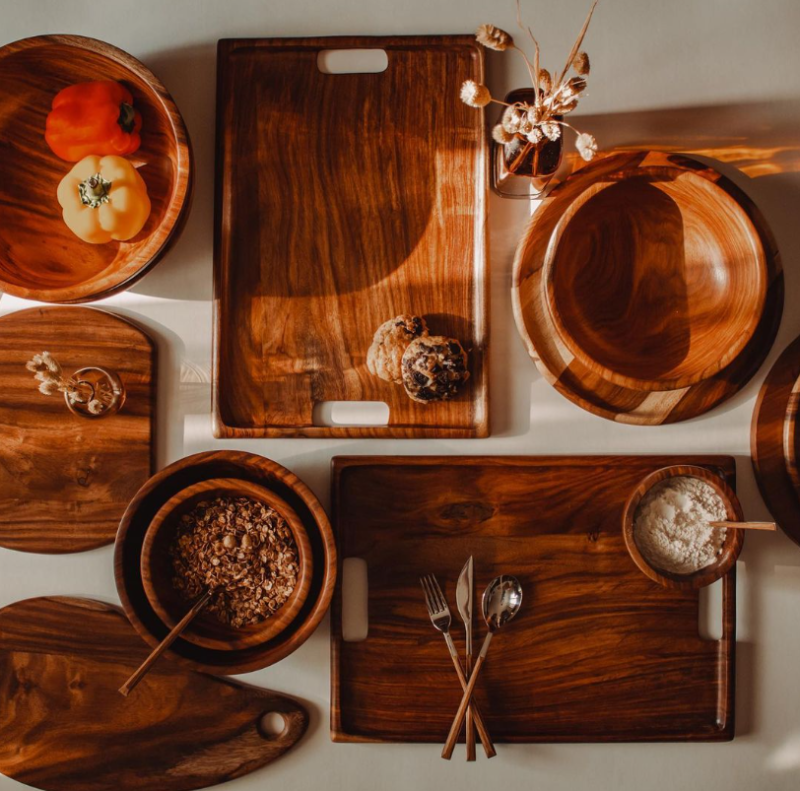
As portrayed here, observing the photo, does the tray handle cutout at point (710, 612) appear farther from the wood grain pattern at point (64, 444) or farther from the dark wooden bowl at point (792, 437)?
the wood grain pattern at point (64, 444)

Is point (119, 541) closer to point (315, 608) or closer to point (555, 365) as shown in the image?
point (315, 608)

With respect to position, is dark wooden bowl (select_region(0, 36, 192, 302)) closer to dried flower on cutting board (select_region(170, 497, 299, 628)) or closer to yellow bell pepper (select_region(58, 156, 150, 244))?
yellow bell pepper (select_region(58, 156, 150, 244))

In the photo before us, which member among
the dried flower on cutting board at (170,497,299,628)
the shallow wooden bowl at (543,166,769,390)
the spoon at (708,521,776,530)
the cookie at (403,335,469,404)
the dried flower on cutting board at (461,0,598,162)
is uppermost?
the dried flower on cutting board at (461,0,598,162)

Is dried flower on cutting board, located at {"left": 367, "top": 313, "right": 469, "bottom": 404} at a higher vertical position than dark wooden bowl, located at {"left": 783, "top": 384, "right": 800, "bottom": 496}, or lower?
higher

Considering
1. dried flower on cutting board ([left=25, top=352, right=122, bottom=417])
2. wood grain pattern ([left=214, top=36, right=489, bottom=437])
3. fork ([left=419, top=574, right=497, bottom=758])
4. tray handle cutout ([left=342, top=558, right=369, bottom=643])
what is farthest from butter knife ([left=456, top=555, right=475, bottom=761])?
dried flower on cutting board ([left=25, top=352, right=122, bottom=417])

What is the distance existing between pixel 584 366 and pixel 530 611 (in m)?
0.42

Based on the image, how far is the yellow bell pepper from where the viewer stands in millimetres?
1031

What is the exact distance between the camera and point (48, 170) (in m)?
1.12

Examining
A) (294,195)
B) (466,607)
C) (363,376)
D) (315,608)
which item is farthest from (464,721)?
(294,195)

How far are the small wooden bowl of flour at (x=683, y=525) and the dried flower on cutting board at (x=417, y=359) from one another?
34 cm

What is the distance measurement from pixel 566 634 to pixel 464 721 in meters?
0.22

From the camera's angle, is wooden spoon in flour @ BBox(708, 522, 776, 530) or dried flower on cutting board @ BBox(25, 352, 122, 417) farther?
dried flower on cutting board @ BBox(25, 352, 122, 417)

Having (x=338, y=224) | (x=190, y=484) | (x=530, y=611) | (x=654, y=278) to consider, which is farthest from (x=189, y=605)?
(x=654, y=278)

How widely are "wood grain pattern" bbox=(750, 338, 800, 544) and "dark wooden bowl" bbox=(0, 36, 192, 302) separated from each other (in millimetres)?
1016
